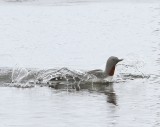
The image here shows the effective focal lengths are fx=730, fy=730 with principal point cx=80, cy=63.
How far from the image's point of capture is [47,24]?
101ft

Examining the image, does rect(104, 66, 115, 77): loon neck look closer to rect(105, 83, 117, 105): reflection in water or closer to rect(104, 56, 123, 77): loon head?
rect(104, 56, 123, 77): loon head

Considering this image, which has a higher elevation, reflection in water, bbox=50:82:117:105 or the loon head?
the loon head

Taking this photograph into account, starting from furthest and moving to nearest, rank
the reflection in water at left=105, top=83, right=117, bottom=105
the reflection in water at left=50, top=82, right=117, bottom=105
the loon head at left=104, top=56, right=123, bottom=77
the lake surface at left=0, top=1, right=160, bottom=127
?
the loon head at left=104, top=56, right=123, bottom=77, the reflection in water at left=50, top=82, right=117, bottom=105, the reflection in water at left=105, top=83, right=117, bottom=105, the lake surface at left=0, top=1, right=160, bottom=127

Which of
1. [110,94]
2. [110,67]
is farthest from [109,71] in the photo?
[110,94]

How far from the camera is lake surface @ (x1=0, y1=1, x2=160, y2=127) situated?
512 inches

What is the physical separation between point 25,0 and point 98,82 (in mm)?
26144

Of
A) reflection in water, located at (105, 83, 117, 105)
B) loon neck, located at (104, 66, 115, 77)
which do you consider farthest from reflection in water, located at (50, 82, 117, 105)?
loon neck, located at (104, 66, 115, 77)

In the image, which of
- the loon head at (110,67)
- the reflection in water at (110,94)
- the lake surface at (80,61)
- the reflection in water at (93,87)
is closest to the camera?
the lake surface at (80,61)

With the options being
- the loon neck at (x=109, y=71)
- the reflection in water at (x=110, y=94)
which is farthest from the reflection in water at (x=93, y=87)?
the loon neck at (x=109, y=71)

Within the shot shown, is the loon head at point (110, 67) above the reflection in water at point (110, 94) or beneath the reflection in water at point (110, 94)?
above

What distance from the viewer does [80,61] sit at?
1992cm

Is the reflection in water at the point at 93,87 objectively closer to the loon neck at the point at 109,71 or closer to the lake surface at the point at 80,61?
the lake surface at the point at 80,61

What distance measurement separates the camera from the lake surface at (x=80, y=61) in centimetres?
1299

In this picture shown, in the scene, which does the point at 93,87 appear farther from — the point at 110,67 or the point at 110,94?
the point at 110,94
